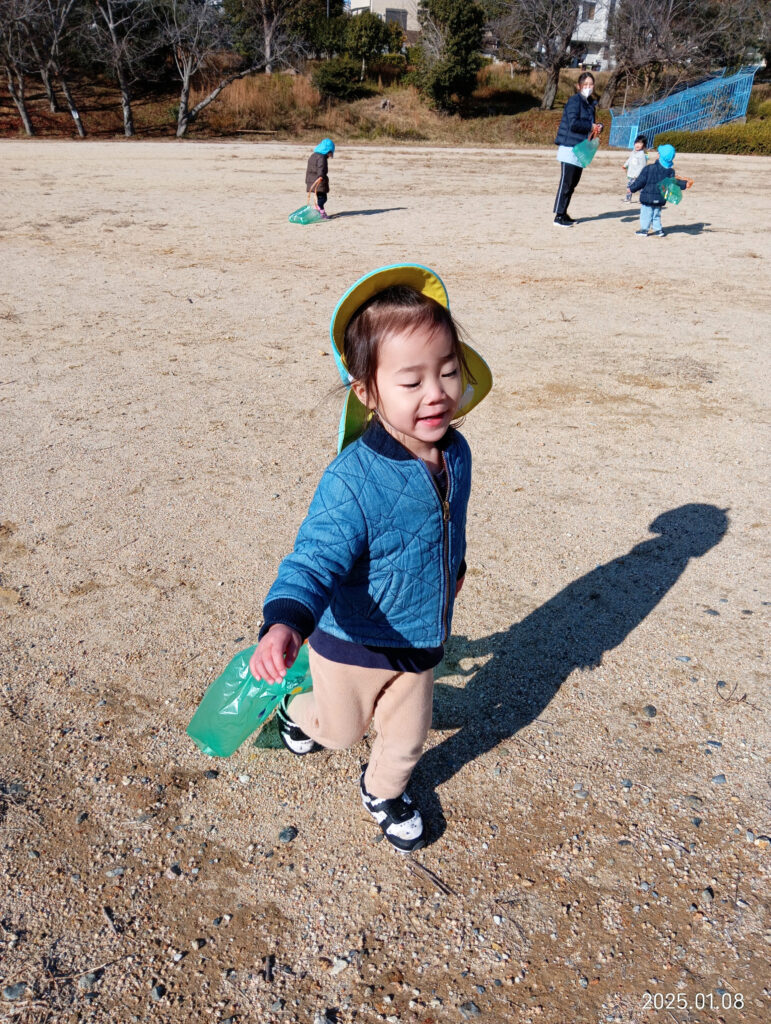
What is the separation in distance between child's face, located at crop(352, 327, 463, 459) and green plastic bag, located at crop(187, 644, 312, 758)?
0.99m

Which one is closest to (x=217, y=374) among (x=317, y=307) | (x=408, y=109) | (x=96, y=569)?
(x=317, y=307)

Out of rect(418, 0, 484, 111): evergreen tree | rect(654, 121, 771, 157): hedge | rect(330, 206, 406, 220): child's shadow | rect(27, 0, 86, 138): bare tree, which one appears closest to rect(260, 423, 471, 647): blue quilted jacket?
rect(330, 206, 406, 220): child's shadow

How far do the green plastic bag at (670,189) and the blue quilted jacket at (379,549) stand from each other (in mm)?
10059

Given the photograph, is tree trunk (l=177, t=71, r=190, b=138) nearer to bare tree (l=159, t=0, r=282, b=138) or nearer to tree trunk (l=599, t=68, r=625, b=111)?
bare tree (l=159, t=0, r=282, b=138)

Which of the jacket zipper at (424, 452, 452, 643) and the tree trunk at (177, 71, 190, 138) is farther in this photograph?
the tree trunk at (177, 71, 190, 138)

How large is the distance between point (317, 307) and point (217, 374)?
2.04m

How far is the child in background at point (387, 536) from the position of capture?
180cm

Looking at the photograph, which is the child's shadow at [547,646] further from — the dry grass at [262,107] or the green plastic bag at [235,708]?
the dry grass at [262,107]

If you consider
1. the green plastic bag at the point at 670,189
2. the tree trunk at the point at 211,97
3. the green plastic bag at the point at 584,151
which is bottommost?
the green plastic bag at the point at 670,189

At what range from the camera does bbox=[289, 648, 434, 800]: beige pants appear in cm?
202

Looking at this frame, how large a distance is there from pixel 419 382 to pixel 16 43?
30932 mm

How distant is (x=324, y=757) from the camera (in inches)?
97.4

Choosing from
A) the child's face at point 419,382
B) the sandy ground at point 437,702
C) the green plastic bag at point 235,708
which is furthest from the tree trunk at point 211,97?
Answer: the child's face at point 419,382

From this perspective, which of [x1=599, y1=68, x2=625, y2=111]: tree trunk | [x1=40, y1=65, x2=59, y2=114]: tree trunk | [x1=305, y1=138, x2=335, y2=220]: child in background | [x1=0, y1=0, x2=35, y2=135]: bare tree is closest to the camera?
[x1=305, y1=138, x2=335, y2=220]: child in background
